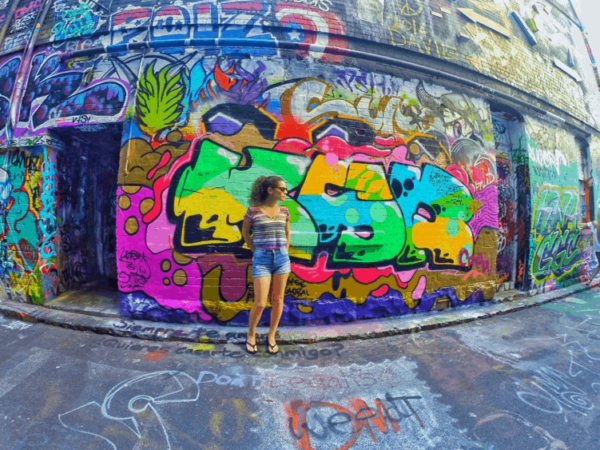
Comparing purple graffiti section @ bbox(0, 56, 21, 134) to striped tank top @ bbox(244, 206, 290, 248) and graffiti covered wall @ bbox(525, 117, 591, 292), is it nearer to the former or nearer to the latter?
striped tank top @ bbox(244, 206, 290, 248)

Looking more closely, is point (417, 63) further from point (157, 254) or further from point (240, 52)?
point (157, 254)

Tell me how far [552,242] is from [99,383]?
24.2 ft

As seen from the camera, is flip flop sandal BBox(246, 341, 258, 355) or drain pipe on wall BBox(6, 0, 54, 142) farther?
drain pipe on wall BBox(6, 0, 54, 142)

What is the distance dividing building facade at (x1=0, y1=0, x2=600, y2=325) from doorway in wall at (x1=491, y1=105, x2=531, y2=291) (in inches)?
32.9

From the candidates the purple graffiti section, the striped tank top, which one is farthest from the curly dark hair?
the purple graffiti section

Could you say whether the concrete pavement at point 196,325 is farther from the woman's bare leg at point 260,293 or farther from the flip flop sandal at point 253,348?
the woman's bare leg at point 260,293

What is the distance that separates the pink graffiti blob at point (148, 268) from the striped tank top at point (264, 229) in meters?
1.11

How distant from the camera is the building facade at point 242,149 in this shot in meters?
3.38

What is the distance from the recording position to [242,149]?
3385 millimetres

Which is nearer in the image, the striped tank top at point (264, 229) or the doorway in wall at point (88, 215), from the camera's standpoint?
the striped tank top at point (264, 229)

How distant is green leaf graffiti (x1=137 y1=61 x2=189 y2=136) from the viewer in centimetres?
346

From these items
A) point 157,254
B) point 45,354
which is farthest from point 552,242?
point 45,354

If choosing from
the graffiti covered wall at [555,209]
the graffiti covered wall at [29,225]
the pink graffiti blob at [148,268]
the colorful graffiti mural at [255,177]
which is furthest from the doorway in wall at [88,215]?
the graffiti covered wall at [555,209]

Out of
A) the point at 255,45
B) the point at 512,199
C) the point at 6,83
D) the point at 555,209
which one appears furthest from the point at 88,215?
the point at 555,209
